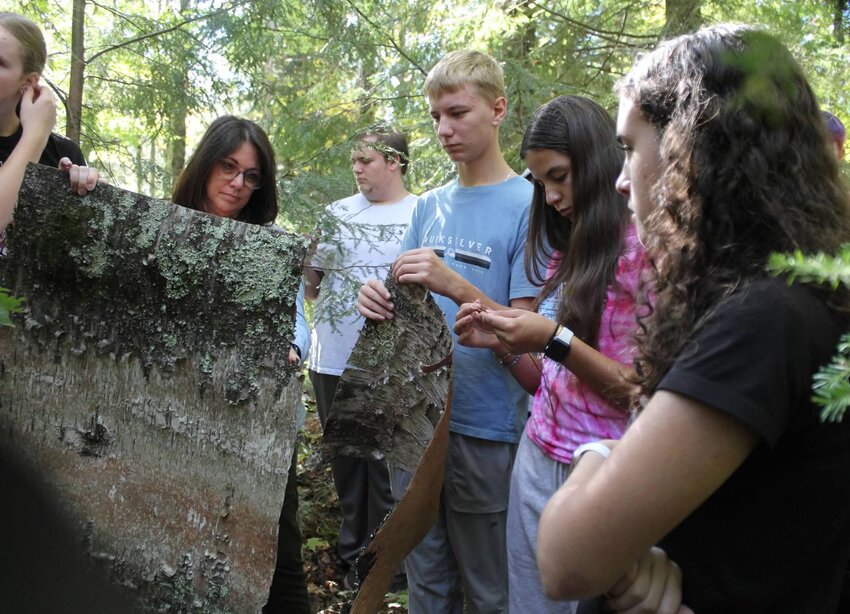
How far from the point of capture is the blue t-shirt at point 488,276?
9.59ft

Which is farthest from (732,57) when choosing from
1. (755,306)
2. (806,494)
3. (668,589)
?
(668,589)

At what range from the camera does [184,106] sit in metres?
4.42

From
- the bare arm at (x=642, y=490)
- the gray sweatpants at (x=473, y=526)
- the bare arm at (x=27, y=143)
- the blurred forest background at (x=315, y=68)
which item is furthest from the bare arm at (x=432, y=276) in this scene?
the bare arm at (x=642, y=490)

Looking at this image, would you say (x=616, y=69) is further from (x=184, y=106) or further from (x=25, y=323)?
(x=25, y=323)

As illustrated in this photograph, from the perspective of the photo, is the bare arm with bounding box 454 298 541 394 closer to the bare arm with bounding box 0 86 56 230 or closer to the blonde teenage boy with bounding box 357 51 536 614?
the blonde teenage boy with bounding box 357 51 536 614

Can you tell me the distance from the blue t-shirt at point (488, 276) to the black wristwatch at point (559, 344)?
2.26 feet

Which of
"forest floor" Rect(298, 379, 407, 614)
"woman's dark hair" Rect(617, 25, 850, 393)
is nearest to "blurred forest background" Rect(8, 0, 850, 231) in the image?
"woman's dark hair" Rect(617, 25, 850, 393)

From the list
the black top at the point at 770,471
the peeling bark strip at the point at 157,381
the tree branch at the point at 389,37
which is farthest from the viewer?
the tree branch at the point at 389,37

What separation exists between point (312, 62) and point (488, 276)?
4.61m

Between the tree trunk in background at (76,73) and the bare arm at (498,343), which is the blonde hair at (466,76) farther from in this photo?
the tree trunk in background at (76,73)

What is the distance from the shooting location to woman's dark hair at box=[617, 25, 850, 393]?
114 cm

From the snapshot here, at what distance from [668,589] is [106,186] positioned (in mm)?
1905

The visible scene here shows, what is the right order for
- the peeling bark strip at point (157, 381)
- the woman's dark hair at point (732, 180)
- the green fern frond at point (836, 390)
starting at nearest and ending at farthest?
the green fern frond at point (836, 390), the woman's dark hair at point (732, 180), the peeling bark strip at point (157, 381)

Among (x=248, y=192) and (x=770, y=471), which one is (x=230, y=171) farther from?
(x=770, y=471)
